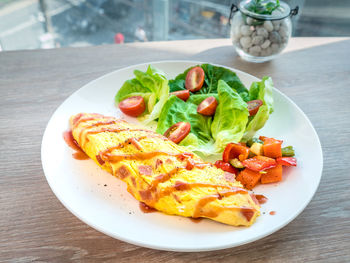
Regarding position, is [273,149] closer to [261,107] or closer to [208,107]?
[261,107]

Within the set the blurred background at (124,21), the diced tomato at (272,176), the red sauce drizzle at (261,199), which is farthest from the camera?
the blurred background at (124,21)

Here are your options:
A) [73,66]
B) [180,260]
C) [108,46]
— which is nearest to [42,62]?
[73,66]

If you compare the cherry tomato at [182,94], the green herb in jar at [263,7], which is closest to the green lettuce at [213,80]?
the cherry tomato at [182,94]

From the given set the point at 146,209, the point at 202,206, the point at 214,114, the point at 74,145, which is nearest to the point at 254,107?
the point at 214,114

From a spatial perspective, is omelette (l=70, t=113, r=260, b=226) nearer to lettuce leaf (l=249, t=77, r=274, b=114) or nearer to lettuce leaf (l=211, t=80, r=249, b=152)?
lettuce leaf (l=211, t=80, r=249, b=152)

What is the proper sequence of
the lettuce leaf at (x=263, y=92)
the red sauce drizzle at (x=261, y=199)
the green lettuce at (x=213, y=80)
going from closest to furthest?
the red sauce drizzle at (x=261, y=199), the lettuce leaf at (x=263, y=92), the green lettuce at (x=213, y=80)

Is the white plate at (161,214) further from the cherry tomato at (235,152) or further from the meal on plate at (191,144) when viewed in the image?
the cherry tomato at (235,152)
